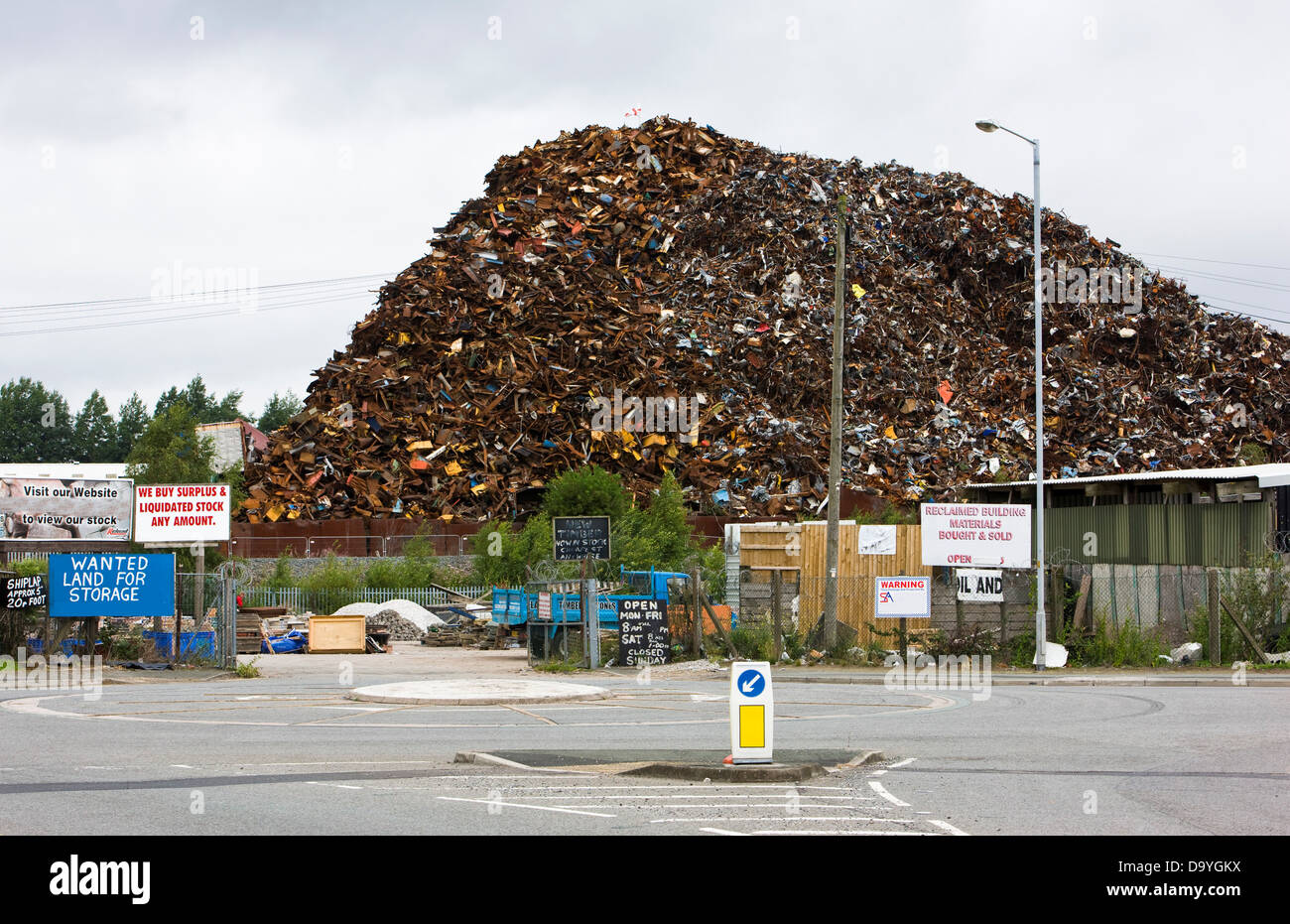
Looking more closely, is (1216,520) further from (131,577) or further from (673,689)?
(131,577)

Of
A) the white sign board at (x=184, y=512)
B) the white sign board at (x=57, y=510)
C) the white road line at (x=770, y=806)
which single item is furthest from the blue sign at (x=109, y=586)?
the white sign board at (x=57, y=510)

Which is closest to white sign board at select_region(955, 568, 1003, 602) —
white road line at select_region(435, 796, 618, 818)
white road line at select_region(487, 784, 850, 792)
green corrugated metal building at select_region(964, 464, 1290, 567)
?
green corrugated metal building at select_region(964, 464, 1290, 567)

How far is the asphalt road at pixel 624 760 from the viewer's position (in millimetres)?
9055

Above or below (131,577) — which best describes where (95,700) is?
below

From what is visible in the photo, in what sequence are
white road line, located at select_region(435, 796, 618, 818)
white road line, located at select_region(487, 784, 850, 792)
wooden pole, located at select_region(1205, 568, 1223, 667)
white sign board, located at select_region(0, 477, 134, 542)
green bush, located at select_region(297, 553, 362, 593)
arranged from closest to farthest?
1. white road line, located at select_region(435, 796, 618, 818)
2. white road line, located at select_region(487, 784, 850, 792)
3. wooden pole, located at select_region(1205, 568, 1223, 667)
4. green bush, located at select_region(297, 553, 362, 593)
5. white sign board, located at select_region(0, 477, 134, 542)

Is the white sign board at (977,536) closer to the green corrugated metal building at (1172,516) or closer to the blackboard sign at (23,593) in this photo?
the green corrugated metal building at (1172,516)

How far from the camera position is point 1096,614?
1072 inches

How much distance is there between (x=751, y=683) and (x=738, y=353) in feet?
137

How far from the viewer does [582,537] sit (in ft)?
90.2

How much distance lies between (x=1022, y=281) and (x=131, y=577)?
152ft

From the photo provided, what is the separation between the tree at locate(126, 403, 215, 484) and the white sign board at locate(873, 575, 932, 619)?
39488 millimetres

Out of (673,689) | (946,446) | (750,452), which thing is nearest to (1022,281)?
(946,446)

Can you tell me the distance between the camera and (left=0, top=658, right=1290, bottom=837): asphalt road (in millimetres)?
9055

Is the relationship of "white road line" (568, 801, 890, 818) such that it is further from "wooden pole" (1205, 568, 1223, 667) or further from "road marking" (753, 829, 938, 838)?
"wooden pole" (1205, 568, 1223, 667)
